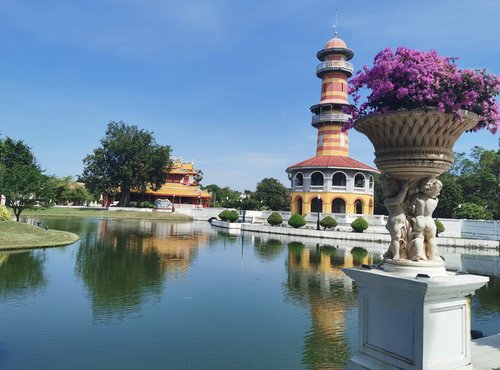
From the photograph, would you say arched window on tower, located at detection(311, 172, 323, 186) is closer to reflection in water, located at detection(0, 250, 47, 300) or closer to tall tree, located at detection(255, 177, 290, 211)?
tall tree, located at detection(255, 177, 290, 211)

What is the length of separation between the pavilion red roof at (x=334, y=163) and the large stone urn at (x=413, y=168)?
4403 cm

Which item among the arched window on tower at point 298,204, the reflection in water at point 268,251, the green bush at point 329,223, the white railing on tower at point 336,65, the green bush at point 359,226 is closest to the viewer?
the reflection in water at point 268,251

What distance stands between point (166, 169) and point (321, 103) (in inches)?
1111

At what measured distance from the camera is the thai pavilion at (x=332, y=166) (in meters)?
49.6

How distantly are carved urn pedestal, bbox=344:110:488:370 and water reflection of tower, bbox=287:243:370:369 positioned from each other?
2841mm

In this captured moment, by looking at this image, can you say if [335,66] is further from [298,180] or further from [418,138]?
[418,138]

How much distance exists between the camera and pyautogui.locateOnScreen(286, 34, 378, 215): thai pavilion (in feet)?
163

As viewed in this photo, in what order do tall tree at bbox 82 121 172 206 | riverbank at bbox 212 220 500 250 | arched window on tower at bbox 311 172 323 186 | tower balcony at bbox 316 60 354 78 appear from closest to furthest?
riverbank at bbox 212 220 500 250 → arched window on tower at bbox 311 172 323 186 → tower balcony at bbox 316 60 354 78 → tall tree at bbox 82 121 172 206

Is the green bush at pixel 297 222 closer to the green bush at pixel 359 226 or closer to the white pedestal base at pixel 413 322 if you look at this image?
the green bush at pixel 359 226

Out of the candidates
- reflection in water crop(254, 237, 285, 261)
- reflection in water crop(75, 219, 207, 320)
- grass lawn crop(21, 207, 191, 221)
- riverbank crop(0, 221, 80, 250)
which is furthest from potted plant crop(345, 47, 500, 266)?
grass lawn crop(21, 207, 191, 221)

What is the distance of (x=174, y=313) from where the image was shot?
35.1 feet

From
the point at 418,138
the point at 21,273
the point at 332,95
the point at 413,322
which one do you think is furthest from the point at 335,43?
the point at 413,322

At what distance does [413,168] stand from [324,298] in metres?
8.71

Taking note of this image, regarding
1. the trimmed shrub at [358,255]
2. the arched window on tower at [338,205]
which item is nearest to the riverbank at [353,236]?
the trimmed shrub at [358,255]
